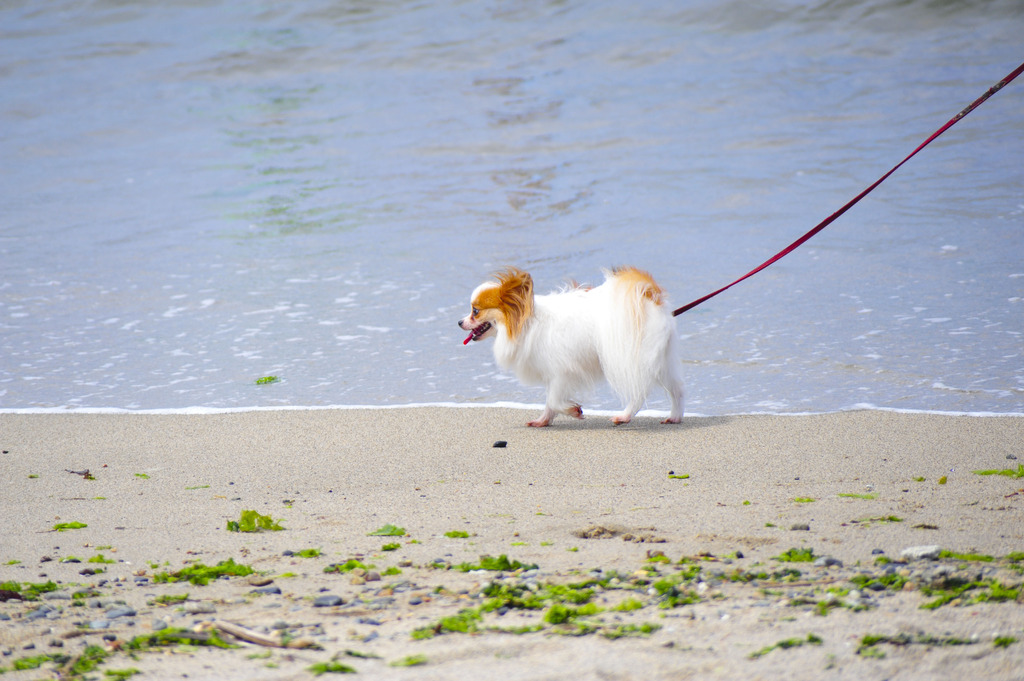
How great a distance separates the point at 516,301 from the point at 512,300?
23 millimetres

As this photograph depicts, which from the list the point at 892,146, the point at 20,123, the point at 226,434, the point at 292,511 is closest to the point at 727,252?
the point at 892,146

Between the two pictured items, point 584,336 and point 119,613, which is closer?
point 119,613

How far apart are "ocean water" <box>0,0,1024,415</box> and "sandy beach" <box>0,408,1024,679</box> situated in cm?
75

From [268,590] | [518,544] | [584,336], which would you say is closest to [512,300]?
[584,336]

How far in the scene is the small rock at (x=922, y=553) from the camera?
9.41ft

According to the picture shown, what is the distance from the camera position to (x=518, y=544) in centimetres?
325

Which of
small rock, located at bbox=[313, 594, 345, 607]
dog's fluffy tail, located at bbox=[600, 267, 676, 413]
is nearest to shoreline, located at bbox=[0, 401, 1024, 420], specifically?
dog's fluffy tail, located at bbox=[600, 267, 676, 413]

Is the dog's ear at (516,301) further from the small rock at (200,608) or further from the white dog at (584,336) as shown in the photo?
the small rock at (200,608)

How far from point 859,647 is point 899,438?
258cm

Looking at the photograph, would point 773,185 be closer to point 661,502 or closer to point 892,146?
point 892,146

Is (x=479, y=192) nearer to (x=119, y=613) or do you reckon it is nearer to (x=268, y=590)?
(x=268, y=590)

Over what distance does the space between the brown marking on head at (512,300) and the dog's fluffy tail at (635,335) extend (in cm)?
43

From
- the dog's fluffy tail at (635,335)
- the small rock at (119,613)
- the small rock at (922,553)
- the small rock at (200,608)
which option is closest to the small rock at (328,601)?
the small rock at (200,608)

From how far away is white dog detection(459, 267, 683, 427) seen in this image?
4.90m
